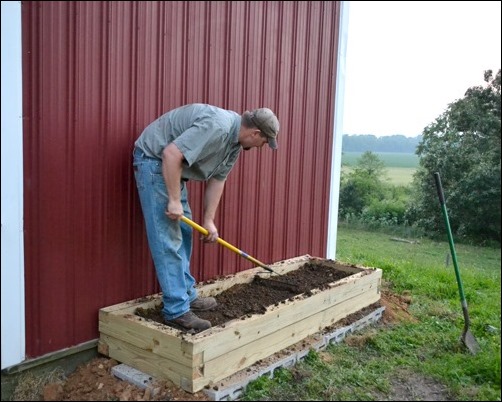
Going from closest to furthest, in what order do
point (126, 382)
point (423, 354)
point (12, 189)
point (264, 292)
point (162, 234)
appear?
point (12, 189) < point (126, 382) < point (162, 234) < point (423, 354) < point (264, 292)

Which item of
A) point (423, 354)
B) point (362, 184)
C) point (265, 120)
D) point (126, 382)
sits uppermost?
point (265, 120)

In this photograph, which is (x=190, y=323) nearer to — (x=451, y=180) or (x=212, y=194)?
(x=212, y=194)

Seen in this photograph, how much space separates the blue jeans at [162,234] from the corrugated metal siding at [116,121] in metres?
0.28

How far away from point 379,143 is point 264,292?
12.7 feet

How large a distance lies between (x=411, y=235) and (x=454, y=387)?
381 centimetres

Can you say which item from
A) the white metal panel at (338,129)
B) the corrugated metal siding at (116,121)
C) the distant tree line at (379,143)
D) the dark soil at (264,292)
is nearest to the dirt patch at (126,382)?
the dark soil at (264,292)

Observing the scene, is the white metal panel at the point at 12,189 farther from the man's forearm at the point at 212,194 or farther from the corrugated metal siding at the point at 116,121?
the man's forearm at the point at 212,194

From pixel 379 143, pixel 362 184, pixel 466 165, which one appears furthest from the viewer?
pixel 362 184

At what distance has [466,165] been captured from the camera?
14.7ft

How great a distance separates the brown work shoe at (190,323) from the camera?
10.5 feet

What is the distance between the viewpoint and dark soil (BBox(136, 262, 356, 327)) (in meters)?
3.53

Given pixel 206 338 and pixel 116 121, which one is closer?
pixel 206 338

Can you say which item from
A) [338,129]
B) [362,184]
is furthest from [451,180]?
[362,184]

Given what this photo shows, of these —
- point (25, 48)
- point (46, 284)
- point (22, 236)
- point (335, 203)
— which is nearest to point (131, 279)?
point (46, 284)
